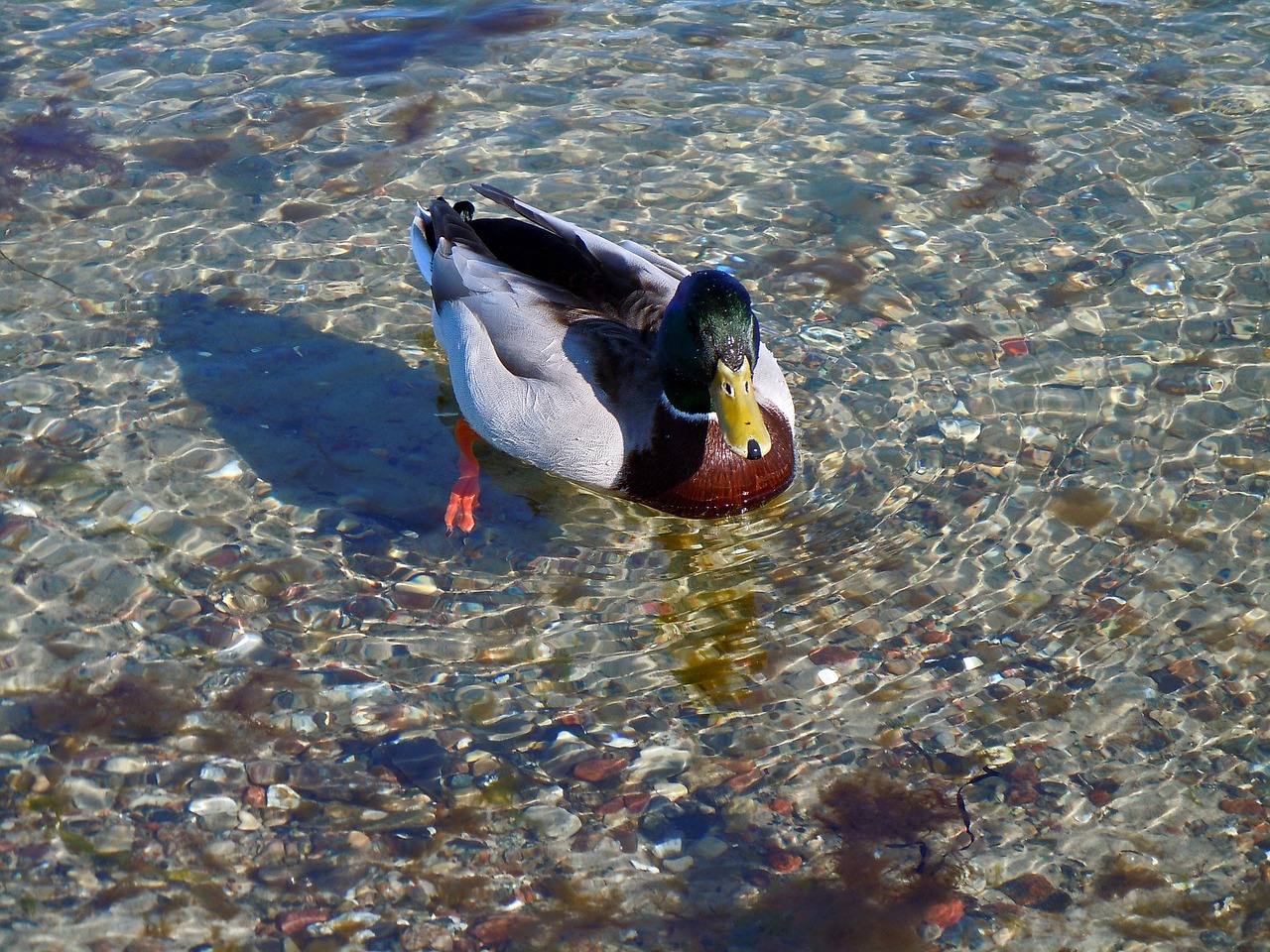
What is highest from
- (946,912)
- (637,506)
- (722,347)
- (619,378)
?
(722,347)

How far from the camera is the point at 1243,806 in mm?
3855

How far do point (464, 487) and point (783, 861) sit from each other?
2.08 m

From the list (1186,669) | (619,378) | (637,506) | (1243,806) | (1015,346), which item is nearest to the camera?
(1243,806)

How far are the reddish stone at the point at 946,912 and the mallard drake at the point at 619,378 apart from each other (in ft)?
5.34

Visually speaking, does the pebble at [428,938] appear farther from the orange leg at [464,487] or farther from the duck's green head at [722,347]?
the duck's green head at [722,347]

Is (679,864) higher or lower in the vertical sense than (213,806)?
lower

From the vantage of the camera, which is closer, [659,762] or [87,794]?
[87,794]

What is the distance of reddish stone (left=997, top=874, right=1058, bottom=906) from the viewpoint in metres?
3.65

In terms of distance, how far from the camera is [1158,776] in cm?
397

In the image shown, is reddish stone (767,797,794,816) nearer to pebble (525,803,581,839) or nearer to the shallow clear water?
the shallow clear water

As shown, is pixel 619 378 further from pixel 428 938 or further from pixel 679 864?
pixel 428 938

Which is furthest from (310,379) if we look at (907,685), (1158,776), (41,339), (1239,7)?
(1239,7)

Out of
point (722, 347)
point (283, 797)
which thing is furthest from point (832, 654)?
point (283, 797)

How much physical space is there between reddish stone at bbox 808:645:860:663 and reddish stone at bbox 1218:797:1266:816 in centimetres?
121
